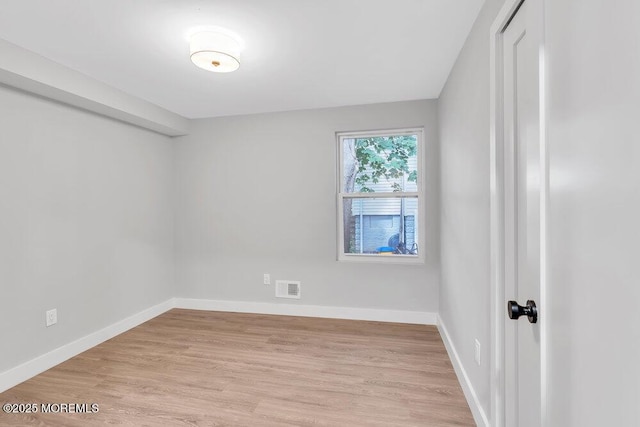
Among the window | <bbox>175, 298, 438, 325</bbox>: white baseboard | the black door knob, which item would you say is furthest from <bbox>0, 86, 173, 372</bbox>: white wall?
the black door knob

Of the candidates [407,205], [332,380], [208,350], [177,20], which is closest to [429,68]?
[407,205]

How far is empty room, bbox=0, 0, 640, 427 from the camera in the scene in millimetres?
854

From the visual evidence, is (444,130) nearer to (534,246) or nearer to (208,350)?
(534,246)

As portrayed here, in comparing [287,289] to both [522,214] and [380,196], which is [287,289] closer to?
[380,196]

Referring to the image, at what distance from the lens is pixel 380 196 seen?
3.53 metres

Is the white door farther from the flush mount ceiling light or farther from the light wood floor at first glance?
the flush mount ceiling light

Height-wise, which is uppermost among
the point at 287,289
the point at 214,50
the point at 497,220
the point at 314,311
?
the point at 214,50

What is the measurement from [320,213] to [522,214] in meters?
2.47

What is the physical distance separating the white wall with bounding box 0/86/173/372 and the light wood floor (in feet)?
1.18

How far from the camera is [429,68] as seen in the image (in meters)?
2.56

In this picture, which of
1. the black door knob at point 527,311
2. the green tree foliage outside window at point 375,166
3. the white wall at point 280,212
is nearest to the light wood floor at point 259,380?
the white wall at point 280,212

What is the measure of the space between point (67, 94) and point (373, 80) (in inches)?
98.4

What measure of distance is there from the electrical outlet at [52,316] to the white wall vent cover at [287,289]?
2.03 meters

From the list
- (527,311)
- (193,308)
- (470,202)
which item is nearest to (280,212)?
(193,308)
